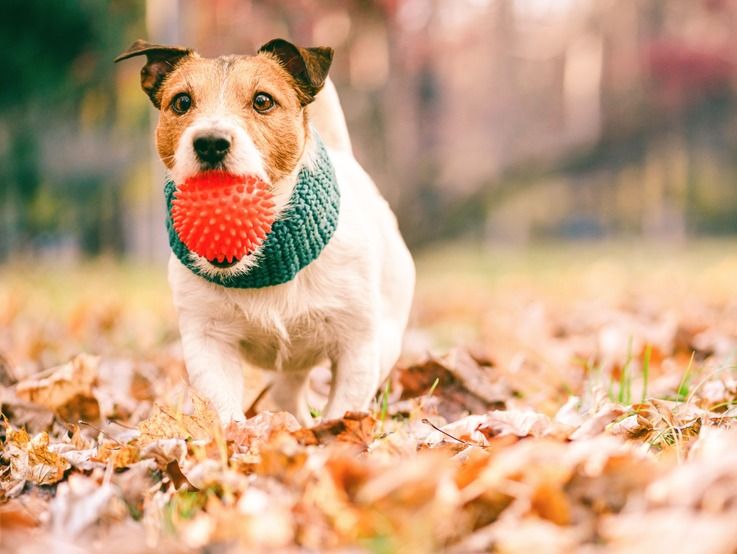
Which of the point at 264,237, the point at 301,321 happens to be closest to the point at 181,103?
the point at 264,237

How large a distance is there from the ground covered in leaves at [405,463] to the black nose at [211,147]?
57 centimetres

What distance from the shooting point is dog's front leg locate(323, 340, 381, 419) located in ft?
8.06

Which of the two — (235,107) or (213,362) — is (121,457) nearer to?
(213,362)

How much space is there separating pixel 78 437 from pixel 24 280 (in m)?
6.15

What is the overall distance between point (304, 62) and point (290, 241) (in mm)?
480

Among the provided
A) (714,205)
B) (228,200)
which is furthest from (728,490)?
(714,205)

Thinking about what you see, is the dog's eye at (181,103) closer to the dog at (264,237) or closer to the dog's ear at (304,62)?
the dog at (264,237)

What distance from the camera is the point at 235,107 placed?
7.28ft

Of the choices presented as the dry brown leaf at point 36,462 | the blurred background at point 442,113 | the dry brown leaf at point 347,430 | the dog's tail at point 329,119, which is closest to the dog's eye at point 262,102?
the dog's tail at point 329,119

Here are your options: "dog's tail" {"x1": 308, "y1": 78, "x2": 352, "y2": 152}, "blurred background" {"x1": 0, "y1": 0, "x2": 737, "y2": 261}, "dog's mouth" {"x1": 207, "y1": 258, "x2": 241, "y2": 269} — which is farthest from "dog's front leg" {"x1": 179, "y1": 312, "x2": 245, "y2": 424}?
"blurred background" {"x1": 0, "y1": 0, "x2": 737, "y2": 261}

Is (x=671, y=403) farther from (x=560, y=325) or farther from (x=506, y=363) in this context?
(x=560, y=325)

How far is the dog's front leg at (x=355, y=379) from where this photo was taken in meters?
2.46

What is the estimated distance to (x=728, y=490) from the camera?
4.32ft

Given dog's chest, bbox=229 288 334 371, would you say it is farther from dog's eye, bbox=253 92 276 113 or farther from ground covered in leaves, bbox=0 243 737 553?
dog's eye, bbox=253 92 276 113
